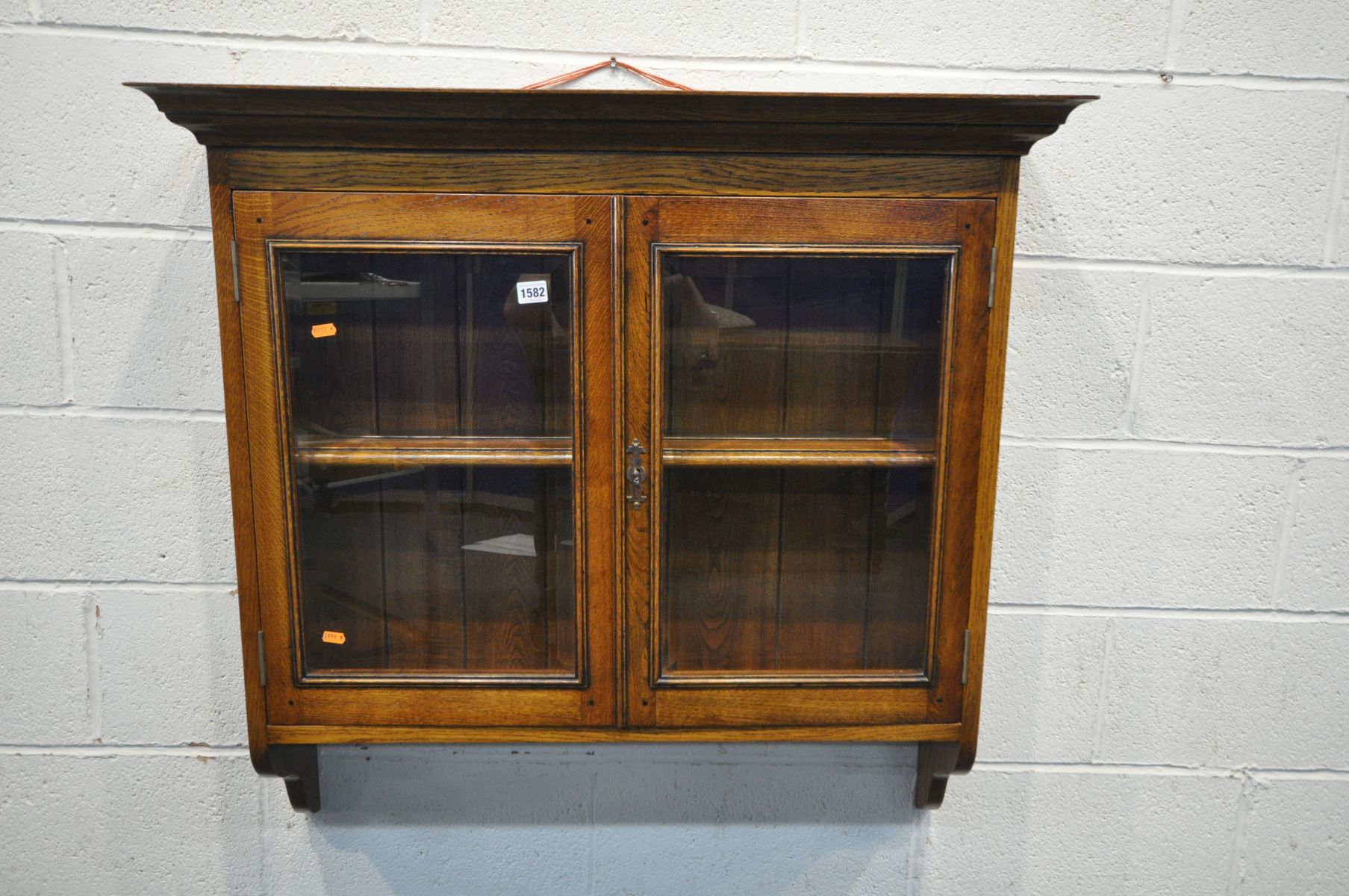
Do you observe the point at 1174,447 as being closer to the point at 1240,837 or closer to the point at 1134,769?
the point at 1134,769

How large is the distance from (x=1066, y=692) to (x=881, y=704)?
43 centimetres

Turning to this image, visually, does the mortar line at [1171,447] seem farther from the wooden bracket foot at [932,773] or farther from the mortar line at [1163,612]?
the wooden bracket foot at [932,773]

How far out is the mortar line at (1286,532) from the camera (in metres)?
1.31

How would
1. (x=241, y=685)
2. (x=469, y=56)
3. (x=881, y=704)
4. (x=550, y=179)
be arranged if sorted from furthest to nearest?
1. (x=241, y=685)
2. (x=469, y=56)
3. (x=881, y=704)
4. (x=550, y=179)

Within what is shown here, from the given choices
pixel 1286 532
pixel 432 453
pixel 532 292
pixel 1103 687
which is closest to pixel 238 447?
pixel 432 453

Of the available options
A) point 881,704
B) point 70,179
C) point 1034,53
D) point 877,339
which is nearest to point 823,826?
point 881,704

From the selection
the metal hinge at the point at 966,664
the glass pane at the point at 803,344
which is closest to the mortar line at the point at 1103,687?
the metal hinge at the point at 966,664

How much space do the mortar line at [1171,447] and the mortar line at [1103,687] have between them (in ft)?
0.89

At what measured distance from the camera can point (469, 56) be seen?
1223 millimetres

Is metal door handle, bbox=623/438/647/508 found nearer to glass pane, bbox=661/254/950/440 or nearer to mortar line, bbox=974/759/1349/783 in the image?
glass pane, bbox=661/254/950/440

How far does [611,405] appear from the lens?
1040 millimetres

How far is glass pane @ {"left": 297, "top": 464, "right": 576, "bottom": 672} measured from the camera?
3.61 feet

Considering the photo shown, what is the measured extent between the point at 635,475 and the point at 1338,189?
1091 millimetres

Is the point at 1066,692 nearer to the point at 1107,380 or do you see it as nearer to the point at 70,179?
the point at 1107,380
